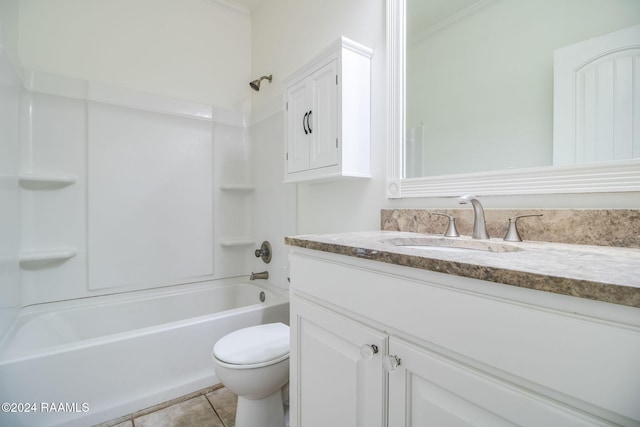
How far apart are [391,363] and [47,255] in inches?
80.8

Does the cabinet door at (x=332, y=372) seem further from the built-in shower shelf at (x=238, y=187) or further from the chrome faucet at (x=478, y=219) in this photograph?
the built-in shower shelf at (x=238, y=187)

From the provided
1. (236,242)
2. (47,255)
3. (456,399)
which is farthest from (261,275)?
(456,399)

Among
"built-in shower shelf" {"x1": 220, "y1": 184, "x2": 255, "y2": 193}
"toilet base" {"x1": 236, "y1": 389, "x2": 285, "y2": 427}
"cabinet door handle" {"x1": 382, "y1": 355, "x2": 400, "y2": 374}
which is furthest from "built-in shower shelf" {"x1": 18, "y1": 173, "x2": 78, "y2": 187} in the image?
"cabinet door handle" {"x1": 382, "y1": 355, "x2": 400, "y2": 374}

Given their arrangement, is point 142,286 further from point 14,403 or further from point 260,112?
point 260,112

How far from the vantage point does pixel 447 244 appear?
1035mm

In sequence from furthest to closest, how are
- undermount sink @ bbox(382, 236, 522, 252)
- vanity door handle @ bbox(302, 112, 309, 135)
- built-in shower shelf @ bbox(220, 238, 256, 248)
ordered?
1. built-in shower shelf @ bbox(220, 238, 256, 248)
2. vanity door handle @ bbox(302, 112, 309, 135)
3. undermount sink @ bbox(382, 236, 522, 252)

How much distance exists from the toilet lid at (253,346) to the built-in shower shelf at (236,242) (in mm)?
1056

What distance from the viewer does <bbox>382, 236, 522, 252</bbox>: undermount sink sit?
3.00ft

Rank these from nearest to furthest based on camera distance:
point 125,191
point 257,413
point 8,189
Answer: point 257,413 → point 8,189 → point 125,191

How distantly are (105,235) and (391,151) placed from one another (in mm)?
1909

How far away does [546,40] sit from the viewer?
95 centimetres

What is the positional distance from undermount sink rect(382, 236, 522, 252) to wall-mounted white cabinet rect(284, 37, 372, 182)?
0.46m

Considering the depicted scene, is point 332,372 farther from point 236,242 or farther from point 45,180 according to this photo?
point 45,180

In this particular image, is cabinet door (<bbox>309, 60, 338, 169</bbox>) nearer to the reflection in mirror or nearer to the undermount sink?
the reflection in mirror
